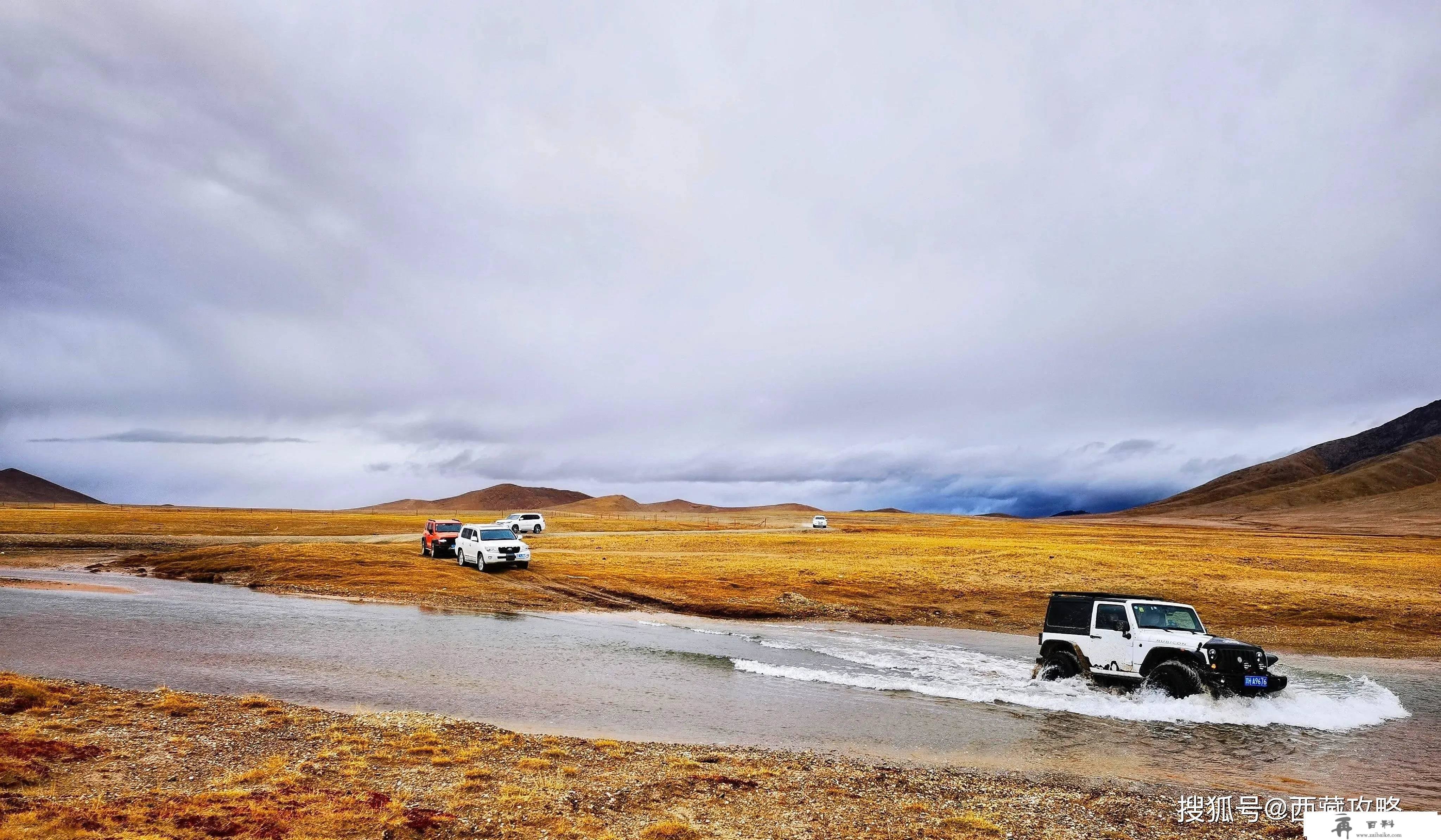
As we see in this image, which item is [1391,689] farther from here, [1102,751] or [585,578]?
[585,578]

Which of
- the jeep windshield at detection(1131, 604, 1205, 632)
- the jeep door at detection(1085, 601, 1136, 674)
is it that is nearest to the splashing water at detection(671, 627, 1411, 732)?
the jeep door at detection(1085, 601, 1136, 674)

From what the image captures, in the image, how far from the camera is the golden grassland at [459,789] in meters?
8.99

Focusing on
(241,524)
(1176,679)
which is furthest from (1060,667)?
(241,524)

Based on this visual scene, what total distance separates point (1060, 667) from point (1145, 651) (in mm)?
2453

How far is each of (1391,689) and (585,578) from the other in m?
33.1

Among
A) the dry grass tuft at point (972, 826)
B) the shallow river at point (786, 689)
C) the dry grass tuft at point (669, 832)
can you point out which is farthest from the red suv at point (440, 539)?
the dry grass tuft at point (972, 826)

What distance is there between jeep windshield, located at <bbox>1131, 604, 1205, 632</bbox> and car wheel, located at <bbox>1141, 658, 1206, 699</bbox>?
106cm

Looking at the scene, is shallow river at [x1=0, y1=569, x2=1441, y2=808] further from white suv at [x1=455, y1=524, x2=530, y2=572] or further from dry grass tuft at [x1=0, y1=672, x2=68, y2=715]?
white suv at [x1=455, y1=524, x2=530, y2=572]

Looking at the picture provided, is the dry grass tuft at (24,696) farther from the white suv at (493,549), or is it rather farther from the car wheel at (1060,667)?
the white suv at (493,549)

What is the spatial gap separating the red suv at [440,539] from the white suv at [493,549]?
333 centimetres

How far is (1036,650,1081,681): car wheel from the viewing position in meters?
19.3

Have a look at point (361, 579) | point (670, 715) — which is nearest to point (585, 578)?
point (361, 579)

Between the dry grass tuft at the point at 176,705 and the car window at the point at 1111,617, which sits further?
the car window at the point at 1111,617

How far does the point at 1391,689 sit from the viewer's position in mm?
20312
